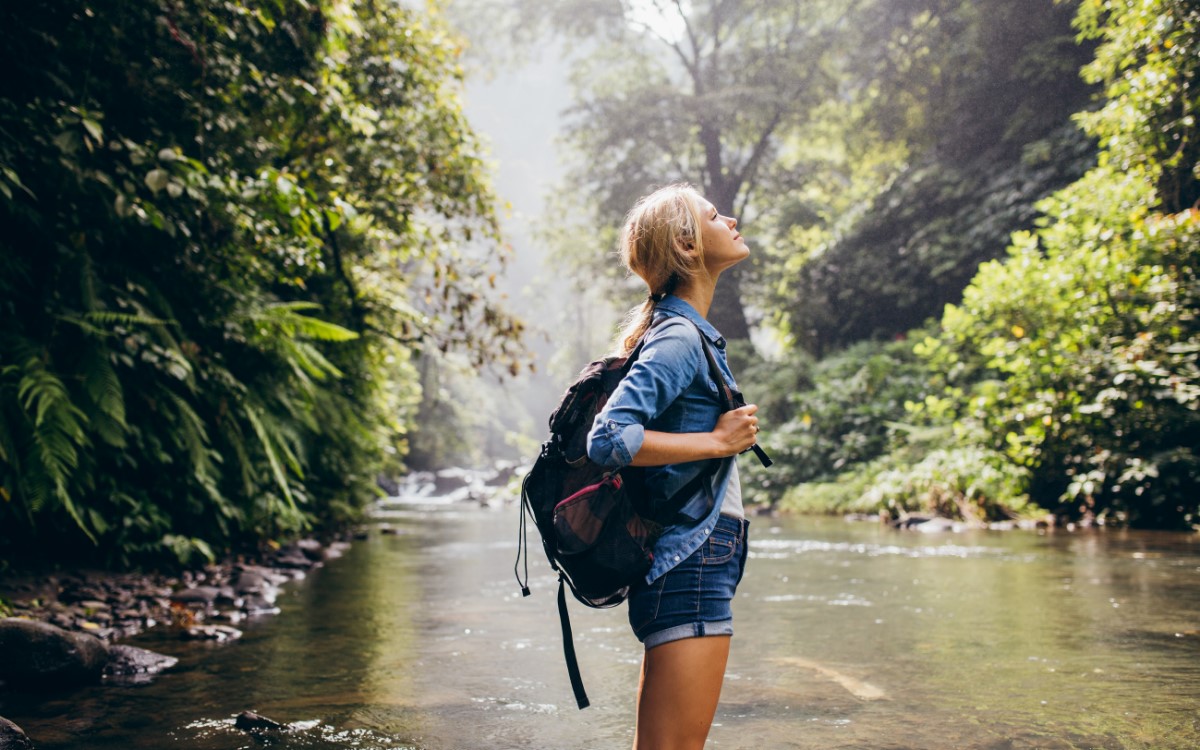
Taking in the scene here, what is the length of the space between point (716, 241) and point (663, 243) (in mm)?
140

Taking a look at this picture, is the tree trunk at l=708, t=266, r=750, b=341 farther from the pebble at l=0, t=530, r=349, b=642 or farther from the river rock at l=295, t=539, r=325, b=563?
the pebble at l=0, t=530, r=349, b=642

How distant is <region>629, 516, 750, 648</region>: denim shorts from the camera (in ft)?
6.52

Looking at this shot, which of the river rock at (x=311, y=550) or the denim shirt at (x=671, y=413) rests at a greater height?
the denim shirt at (x=671, y=413)

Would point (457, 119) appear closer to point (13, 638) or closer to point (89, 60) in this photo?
point (89, 60)

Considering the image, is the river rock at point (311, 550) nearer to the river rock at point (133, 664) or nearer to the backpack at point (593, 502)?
the river rock at point (133, 664)

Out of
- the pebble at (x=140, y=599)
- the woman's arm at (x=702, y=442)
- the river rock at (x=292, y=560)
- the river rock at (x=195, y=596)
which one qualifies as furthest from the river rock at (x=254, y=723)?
the river rock at (x=292, y=560)

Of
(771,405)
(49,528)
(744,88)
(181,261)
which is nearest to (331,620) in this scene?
(49,528)

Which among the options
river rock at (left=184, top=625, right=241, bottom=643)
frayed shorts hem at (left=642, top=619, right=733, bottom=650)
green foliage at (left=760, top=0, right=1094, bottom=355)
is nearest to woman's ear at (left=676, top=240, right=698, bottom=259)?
frayed shorts hem at (left=642, top=619, right=733, bottom=650)

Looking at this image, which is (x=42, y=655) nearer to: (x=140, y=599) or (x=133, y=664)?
(x=133, y=664)

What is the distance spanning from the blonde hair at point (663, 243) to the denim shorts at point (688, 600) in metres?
0.53

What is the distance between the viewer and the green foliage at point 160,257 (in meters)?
4.81

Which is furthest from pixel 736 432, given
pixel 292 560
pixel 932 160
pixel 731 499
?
pixel 932 160

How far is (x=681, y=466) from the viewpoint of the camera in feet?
6.74

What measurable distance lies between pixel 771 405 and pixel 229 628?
17610 millimetres
